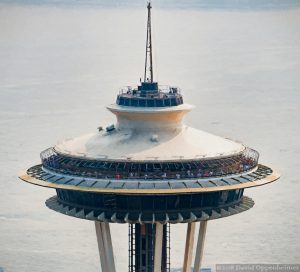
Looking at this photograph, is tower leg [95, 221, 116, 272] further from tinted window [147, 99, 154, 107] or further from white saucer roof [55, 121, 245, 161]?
tinted window [147, 99, 154, 107]

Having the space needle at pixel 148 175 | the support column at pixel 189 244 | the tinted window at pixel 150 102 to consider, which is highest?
the tinted window at pixel 150 102

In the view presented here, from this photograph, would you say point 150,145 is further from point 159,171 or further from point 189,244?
point 189,244

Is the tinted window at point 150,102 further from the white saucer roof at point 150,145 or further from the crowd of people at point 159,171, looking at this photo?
the crowd of people at point 159,171

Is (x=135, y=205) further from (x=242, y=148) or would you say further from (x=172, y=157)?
(x=242, y=148)

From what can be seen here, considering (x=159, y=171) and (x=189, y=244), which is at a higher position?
(x=159, y=171)

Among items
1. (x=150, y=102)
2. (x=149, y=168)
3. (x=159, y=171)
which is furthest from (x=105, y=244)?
(x=150, y=102)

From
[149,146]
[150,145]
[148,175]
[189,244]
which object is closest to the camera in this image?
[148,175]

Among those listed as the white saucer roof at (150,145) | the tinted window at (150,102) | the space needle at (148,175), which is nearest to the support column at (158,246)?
the space needle at (148,175)
